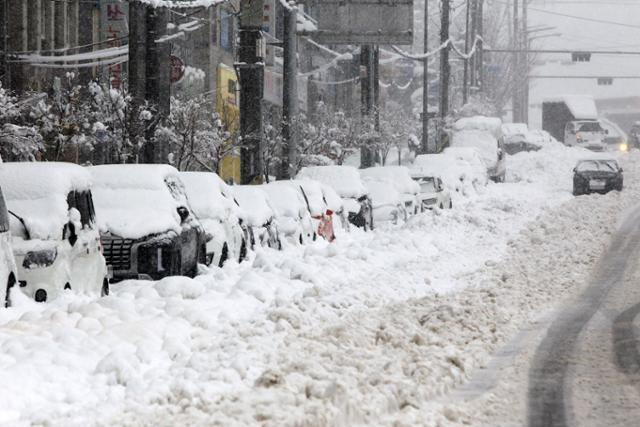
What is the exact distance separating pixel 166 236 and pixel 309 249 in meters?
4.51

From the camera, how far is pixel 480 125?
185 ft

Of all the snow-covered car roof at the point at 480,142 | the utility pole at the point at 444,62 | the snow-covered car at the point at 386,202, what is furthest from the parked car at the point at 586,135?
the snow-covered car at the point at 386,202

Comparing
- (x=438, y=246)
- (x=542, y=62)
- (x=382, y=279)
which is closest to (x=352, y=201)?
(x=438, y=246)

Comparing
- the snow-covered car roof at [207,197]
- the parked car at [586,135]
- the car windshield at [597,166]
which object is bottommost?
the snow-covered car roof at [207,197]

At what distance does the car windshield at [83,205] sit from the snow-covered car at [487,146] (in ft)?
122

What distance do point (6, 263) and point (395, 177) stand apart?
2311 centimetres

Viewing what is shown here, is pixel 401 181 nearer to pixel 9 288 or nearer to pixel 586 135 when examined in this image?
pixel 9 288

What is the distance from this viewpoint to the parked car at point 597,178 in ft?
136

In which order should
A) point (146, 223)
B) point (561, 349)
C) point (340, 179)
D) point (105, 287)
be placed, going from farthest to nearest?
point (340, 179) → point (146, 223) → point (105, 287) → point (561, 349)

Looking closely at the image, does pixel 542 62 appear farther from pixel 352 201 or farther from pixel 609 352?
pixel 609 352

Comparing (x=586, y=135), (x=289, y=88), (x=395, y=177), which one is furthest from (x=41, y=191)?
(x=586, y=135)

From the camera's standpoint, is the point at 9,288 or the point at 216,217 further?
the point at 216,217

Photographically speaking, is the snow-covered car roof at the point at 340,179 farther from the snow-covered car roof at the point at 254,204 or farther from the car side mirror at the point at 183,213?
the car side mirror at the point at 183,213

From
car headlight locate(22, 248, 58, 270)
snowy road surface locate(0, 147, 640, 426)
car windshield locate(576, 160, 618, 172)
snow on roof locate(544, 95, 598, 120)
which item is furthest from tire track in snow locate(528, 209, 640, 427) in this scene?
snow on roof locate(544, 95, 598, 120)
